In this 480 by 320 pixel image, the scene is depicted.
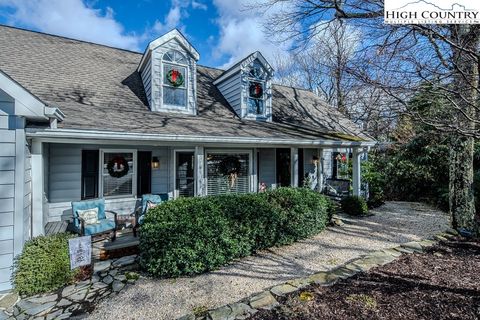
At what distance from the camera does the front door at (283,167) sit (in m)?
11.6

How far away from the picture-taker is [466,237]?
22.3 feet

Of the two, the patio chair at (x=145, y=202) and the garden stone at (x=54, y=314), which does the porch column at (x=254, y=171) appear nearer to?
the patio chair at (x=145, y=202)

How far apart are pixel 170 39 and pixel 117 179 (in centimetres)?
506

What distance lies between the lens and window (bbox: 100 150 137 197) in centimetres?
768

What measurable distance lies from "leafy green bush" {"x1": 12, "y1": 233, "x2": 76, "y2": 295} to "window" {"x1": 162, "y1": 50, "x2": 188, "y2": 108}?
568cm

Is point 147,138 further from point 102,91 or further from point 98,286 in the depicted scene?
point 102,91

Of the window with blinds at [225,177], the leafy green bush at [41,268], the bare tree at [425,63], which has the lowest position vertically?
the leafy green bush at [41,268]

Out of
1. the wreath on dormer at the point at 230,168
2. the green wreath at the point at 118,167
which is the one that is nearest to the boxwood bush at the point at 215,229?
the green wreath at the point at 118,167

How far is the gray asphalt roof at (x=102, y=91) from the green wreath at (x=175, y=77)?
1.16m

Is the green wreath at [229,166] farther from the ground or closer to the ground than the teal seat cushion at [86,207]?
farther from the ground

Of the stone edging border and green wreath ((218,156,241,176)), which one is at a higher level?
green wreath ((218,156,241,176))

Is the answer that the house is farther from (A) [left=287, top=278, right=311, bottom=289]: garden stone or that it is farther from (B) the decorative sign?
(A) [left=287, top=278, right=311, bottom=289]: garden stone

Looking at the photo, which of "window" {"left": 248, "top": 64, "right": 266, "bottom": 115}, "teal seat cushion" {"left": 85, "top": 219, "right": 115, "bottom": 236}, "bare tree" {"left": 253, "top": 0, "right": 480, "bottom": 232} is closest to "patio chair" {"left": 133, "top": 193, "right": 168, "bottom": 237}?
"teal seat cushion" {"left": 85, "top": 219, "right": 115, "bottom": 236}

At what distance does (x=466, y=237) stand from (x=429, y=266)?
116 inches
